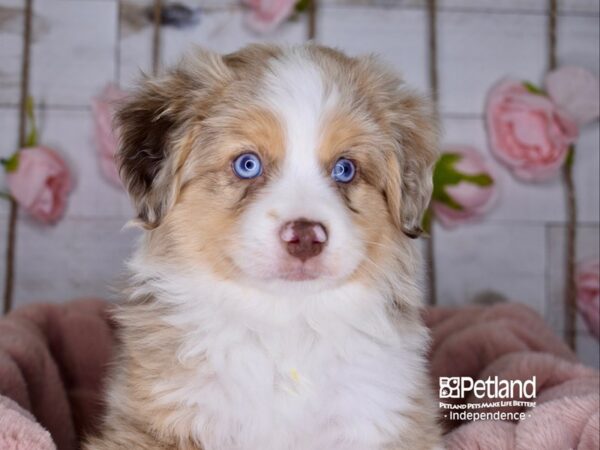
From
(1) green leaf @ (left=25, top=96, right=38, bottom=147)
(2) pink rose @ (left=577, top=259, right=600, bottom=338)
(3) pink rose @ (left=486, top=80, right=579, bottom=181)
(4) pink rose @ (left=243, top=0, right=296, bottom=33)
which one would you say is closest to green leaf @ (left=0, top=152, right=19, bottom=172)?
(1) green leaf @ (left=25, top=96, right=38, bottom=147)

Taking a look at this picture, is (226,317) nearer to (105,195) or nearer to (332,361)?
(332,361)

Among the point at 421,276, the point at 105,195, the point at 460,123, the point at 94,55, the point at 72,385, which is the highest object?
the point at 94,55

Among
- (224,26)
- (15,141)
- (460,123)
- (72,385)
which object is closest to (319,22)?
(224,26)

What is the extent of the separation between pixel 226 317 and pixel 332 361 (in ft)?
1.01

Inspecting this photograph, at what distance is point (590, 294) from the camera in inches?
177

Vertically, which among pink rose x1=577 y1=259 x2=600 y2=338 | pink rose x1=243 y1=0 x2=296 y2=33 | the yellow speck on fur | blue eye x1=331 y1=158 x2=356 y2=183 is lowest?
the yellow speck on fur

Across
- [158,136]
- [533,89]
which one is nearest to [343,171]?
[158,136]

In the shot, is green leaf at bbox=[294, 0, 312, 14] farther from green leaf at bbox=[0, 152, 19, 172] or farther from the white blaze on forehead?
the white blaze on forehead

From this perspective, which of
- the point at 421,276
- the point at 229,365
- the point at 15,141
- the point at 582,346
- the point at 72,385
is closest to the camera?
the point at 229,365

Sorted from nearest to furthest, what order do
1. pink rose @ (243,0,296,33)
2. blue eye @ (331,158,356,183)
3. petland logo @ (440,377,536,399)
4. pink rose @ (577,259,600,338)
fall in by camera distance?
blue eye @ (331,158,356,183) → petland logo @ (440,377,536,399) → pink rose @ (243,0,296,33) → pink rose @ (577,259,600,338)

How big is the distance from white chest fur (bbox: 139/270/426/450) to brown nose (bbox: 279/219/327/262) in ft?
0.90

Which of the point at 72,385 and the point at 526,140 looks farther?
the point at 526,140

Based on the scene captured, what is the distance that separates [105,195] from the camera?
4.43 m

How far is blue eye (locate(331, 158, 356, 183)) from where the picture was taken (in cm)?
254
